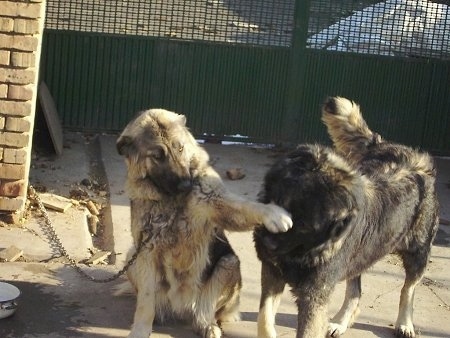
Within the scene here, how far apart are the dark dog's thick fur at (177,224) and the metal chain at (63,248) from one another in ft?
0.11

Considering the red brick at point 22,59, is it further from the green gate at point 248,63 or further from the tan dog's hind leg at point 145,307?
the green gate at point 248,63

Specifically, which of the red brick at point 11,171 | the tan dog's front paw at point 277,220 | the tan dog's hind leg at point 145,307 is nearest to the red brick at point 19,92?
the red brick at point 11,171

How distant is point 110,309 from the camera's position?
647 centimetres

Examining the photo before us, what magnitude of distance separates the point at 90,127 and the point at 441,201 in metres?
4.16

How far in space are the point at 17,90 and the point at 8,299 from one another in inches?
87.5

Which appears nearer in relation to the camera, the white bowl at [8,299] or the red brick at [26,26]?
the white bowl at [8,299]

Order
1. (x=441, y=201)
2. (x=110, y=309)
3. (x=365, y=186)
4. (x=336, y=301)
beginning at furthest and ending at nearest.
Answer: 1. (x=441, y=201)
2. (x=336, y=301)
3. (x=110, y=309)
4. (x=365, y=186)

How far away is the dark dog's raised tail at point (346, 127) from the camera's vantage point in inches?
256

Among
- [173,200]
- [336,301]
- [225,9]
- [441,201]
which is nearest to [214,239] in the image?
[173,200]

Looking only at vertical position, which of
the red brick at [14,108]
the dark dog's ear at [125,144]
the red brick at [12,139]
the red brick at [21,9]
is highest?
the red brick at [21,9]

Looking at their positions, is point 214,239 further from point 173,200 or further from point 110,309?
point 110,309

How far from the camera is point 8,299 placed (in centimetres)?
607

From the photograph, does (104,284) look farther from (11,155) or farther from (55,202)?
(55,202)

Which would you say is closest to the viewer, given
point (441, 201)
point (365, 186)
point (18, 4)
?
point (365, 186)
